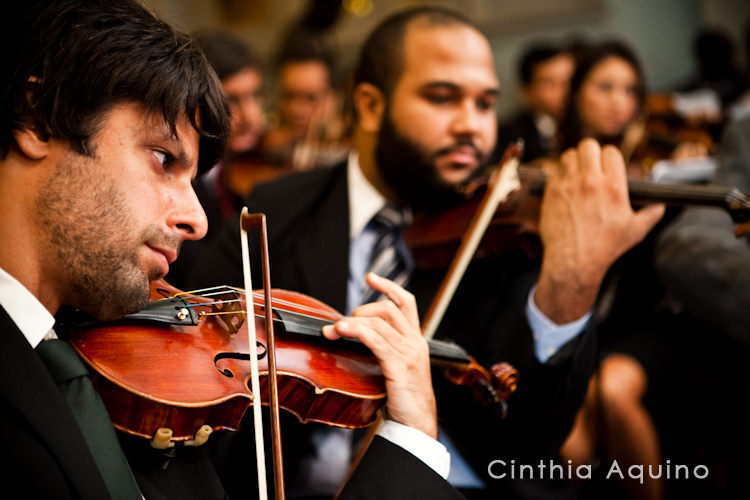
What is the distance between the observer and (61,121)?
850mm

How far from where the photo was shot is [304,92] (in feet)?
12.8

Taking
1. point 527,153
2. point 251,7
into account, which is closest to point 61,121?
point 527,153

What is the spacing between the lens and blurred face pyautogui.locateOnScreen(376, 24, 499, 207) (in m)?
1.67

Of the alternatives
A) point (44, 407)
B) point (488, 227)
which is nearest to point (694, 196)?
point (488, 227)

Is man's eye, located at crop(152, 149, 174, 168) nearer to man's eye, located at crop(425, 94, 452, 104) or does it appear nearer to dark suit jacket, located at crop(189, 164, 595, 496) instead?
dark suit jacket, located at crop(189, 164, 595, 496)

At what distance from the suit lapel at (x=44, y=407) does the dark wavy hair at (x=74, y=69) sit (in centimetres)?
Result: 24

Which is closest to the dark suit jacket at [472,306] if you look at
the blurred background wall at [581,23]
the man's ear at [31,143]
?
the man's ear at [31,143]

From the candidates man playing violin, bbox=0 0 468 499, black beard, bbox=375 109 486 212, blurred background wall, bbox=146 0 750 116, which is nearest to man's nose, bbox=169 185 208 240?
man playing violin, bbox=0 0 468 499

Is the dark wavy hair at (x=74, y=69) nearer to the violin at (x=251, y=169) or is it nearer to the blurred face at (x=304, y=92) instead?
the violin at (x=251, y=169)

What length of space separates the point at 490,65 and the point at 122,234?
1162 millimetres

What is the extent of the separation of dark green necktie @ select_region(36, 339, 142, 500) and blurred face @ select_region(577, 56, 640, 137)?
267 cm

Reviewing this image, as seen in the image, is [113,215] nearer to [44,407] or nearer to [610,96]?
[44,407]

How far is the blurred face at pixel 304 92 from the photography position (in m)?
3.90

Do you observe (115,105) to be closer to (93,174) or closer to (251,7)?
(93,174)
